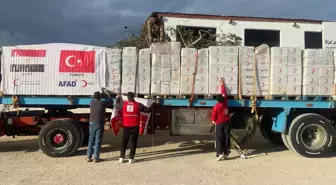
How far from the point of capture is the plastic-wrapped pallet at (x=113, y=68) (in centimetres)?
867

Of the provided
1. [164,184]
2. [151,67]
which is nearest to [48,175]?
[164,184]

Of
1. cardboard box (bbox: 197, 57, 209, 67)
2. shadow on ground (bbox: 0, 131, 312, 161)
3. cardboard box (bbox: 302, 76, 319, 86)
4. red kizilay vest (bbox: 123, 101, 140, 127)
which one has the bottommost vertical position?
shadow on ground (bbox: 0, 131, 312, 161)

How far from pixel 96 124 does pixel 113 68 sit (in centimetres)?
140

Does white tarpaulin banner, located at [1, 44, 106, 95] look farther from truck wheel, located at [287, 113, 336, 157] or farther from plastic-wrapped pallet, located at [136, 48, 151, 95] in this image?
truck wheel, located at [287, 113, 336, 157]

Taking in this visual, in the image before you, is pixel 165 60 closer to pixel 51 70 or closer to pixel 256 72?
pixel 256 72

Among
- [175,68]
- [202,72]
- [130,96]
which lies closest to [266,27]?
[202,72]

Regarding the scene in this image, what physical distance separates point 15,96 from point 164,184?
14.6 feet

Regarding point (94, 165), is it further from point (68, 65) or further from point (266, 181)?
point (266, 181)

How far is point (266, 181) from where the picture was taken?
266 inches

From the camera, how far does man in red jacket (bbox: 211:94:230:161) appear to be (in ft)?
28.0

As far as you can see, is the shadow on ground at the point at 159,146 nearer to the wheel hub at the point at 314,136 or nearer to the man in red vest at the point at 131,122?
the man in red vest at the point at 131,122

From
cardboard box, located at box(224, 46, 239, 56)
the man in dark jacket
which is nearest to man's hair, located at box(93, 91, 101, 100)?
the man in dark jacket

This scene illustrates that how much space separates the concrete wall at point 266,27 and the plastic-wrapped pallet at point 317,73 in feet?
28.6

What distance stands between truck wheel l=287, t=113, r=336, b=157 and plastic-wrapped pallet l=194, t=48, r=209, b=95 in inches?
97.5
